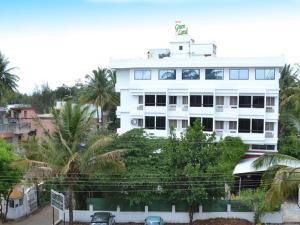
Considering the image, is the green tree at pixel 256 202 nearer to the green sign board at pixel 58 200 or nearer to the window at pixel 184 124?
the green sign board at pixel 58 200

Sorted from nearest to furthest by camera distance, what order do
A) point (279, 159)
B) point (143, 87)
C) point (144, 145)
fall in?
1. point (279, 159)
2. point (144, 145)
3. point (143, 87)

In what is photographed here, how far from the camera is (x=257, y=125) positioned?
127 feet

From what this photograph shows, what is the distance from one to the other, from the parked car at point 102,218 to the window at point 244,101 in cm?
1896

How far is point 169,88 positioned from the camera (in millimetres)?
40938

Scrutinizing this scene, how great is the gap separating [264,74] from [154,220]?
64.8ft

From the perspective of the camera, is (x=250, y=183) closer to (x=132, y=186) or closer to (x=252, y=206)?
(x=252, y=206)

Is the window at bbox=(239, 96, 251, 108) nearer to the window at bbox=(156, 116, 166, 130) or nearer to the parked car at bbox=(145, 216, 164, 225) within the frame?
the window at bbox=(156, 116, 166, 130)

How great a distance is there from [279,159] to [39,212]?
1743 centimetres

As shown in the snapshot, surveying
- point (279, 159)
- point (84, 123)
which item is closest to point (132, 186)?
point (84, 123)

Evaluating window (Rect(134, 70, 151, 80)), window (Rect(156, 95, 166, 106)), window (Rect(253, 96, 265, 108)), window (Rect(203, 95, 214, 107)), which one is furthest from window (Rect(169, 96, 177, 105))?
window (Rect(253, 96, 265, 108))

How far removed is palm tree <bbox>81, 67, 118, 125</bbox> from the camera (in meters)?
51.0

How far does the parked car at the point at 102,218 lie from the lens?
24223 mm

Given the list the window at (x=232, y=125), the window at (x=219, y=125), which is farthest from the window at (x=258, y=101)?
the window at (x=219, y=125)

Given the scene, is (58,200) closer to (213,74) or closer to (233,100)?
(233,100)
